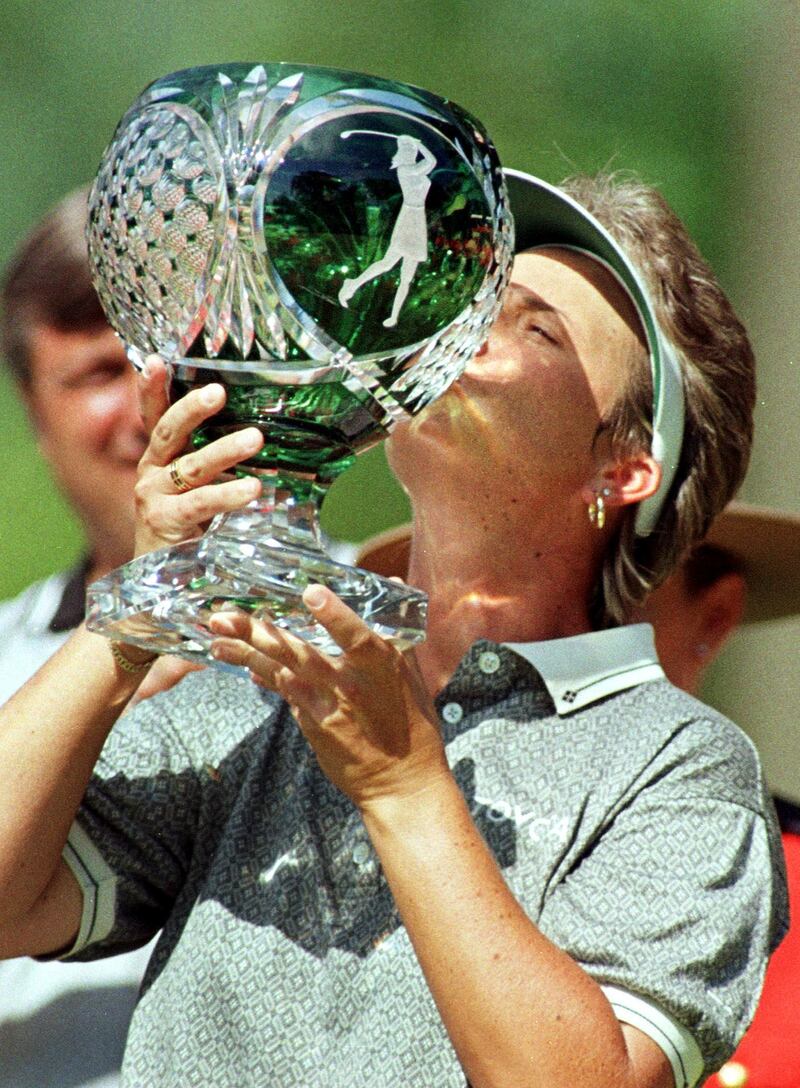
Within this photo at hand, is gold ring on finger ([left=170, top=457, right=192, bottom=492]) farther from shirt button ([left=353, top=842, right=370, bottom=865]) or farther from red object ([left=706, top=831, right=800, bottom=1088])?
red object ([left=706, top=831, right=800, bottom=1088])

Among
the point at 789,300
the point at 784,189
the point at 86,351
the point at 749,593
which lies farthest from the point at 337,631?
the point at 784,189

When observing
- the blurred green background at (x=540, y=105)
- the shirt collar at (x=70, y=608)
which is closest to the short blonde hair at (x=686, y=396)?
the shirt collar at (x=70, y=608)

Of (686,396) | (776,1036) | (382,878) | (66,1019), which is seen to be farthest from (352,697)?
(776,1036)

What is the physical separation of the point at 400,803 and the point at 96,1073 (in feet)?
1.77

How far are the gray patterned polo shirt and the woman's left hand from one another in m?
0.14

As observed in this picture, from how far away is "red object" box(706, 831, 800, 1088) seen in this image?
1.61m

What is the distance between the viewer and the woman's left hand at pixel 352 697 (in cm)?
86

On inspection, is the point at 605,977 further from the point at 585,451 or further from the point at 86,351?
the point at 86,351

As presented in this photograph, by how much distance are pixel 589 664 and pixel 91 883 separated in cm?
36

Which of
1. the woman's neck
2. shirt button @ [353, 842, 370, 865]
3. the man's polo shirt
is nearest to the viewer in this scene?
shirt button @ [353, 842, 370, 865]

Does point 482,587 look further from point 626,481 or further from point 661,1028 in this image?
point 661,1028

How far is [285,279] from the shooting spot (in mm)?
847

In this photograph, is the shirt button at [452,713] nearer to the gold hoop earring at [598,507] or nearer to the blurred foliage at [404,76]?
the gold hoop earring at [598,507]

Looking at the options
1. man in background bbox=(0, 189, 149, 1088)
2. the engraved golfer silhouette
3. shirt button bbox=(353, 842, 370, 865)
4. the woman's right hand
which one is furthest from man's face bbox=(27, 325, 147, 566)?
the engraved golfer silhouette
